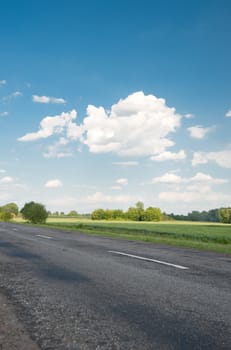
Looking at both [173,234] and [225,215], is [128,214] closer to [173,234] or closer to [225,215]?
[225,215]

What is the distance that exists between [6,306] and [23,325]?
87 cm

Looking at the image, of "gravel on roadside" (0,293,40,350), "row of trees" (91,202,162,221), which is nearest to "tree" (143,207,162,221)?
"row of trees" (91,202,162,221)

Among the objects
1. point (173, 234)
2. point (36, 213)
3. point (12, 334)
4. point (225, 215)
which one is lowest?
point (12, 334)

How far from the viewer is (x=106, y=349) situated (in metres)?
2.86

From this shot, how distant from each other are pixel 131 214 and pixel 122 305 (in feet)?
345

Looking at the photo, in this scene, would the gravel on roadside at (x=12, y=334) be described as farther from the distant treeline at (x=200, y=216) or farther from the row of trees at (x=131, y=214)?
the distant treeline at (x=200, y=216)

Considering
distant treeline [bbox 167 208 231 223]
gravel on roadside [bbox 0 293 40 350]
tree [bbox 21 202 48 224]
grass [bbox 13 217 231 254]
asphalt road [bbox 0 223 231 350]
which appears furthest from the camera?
distant treeline [bbox 167 208 231 223]

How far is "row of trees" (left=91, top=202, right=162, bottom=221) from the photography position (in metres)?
105

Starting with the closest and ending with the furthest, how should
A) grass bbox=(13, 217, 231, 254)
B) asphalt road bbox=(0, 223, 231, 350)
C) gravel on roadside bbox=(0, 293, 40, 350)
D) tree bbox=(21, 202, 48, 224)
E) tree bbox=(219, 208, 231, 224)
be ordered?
gravel on roadside bbox=(0, 293, 40, 350)
asphalt road bbox=(0, 223, 231, 350)
grass bbox=(13, 217, 231, 254)
tree bbox=(21, 202, 48, 224)
tree bbox=(219, 208, 231, 224)

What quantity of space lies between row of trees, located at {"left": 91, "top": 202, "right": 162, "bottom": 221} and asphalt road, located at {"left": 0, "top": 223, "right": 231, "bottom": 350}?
98.4 metres

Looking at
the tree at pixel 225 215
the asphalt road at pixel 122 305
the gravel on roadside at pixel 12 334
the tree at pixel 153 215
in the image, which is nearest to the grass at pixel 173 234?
the asphalt road at pixel 122 305

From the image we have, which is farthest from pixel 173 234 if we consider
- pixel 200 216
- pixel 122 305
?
pixel 200 216

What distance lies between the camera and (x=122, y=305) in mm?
A: 4254

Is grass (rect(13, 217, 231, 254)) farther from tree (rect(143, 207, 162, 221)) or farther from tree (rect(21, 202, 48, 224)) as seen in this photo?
tree (rect(143, 207, 162, 221))
